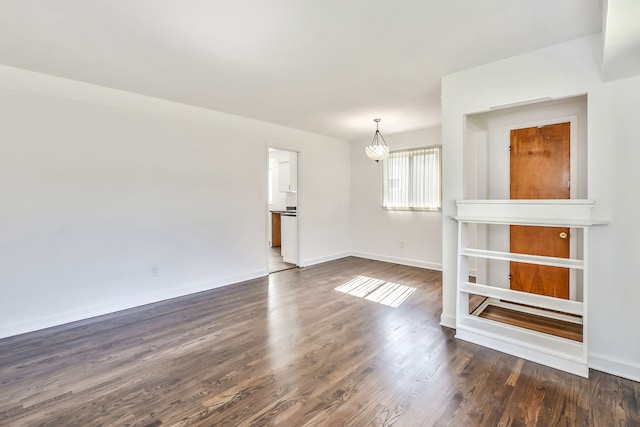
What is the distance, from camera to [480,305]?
3375 millimetres

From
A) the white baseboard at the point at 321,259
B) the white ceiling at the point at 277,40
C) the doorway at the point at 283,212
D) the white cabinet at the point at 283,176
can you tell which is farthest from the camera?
the white cabinet at the point at 283,176

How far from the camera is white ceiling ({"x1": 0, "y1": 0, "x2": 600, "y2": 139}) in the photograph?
6.37 ft

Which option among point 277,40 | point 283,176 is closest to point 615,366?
point 277,40

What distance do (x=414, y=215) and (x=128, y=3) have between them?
494 cm

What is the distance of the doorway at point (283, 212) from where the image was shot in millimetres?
5793

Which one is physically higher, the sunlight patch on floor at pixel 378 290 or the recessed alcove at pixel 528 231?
the recessed alcove at pixel 528 231

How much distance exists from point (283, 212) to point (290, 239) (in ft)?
2.23

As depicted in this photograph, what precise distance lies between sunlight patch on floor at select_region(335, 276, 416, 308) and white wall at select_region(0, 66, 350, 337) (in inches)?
60.3

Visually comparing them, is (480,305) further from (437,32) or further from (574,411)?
(437,32)

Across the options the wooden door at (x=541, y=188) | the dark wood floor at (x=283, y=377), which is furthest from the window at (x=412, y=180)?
the dark wood floor at (x=283, y=377)

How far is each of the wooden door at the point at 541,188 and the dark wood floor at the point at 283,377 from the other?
1061 mm

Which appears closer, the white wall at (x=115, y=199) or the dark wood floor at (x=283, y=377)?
the dark wood floor at (x=283, y=377)

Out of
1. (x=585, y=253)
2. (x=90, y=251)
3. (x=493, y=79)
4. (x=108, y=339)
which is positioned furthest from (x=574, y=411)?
(x=90, y=251)

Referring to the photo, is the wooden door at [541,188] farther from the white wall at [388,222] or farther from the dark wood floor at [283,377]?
the white wall at [388,222]
